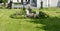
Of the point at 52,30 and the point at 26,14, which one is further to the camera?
the point at 26,14

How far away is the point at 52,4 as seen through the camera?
34.2m

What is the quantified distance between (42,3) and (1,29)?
19968mm

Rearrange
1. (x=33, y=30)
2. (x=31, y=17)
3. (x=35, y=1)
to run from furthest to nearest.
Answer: (x=35, y=1) < (x=31, y=17) < (x=33, y=30)

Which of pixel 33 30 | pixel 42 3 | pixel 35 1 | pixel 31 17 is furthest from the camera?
pixel 35 1

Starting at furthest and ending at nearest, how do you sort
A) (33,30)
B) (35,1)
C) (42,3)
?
1. (35,1)
2. (42,3)
3. (33,30)

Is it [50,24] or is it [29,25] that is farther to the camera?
[50,24]

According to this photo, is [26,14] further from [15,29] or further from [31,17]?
[15,29]

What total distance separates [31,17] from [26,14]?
0.85 meters

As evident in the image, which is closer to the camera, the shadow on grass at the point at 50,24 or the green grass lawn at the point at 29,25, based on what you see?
the green grass lawn at the point at 29,25

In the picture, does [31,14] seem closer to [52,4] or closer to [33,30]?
[33,30]

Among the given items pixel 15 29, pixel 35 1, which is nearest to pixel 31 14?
pixel 15 29

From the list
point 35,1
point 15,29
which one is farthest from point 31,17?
point 35,1

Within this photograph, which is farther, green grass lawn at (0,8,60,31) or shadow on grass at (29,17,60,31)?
shadow on grass at (29,17,60,31)

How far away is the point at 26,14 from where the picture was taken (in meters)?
19.1
